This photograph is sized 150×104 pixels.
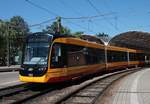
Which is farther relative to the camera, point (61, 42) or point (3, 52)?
point (3, 52)

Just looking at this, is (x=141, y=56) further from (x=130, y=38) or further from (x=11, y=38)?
(x=11, y=38)

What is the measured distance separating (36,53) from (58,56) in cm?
Result: 117

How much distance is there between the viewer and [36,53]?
59.4 feet

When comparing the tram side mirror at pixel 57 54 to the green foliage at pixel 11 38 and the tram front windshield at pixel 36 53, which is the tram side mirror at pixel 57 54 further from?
the green foliage at pixel 11 38

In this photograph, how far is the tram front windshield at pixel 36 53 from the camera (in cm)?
1781

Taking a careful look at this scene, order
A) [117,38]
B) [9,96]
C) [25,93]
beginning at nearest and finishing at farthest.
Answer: [9,96]
[25,93]
[117,38]

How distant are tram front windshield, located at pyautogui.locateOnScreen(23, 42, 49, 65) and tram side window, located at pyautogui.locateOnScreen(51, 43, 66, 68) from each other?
410mm

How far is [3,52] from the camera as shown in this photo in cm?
8250

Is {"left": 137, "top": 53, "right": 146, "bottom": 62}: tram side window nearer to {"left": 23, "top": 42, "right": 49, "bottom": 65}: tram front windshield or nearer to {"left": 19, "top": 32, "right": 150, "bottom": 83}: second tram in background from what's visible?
{"left": 19, "top": 32, "right": 150, "bottom": 83}: second tram in background

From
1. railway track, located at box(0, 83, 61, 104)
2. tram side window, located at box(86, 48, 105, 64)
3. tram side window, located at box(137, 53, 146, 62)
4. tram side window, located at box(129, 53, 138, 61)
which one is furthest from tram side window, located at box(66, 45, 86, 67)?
tram side window, located at box(137, 53, 146, 62)

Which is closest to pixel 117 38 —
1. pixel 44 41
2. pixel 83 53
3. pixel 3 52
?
pixel 3 52

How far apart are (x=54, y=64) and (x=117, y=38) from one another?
207ft

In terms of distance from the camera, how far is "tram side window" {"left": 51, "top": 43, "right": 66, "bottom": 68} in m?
18.2

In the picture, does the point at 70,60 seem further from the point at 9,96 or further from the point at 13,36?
the point at 13,36
